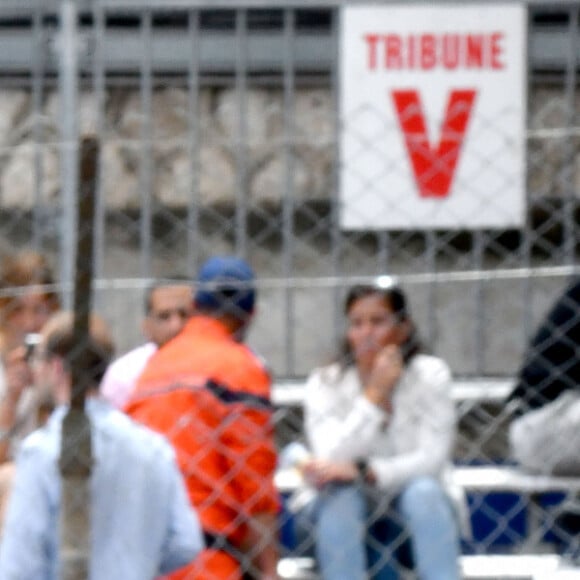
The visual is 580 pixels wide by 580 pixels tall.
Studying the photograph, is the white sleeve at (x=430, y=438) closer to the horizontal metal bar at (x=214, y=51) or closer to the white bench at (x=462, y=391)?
the white bench at (x=462, y=391)

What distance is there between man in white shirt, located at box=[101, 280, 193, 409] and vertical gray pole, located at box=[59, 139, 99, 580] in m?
1.50

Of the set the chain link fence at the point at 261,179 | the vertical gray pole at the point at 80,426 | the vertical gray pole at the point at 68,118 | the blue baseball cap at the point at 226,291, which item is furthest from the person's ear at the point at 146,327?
the vertical gray pole at the point at 80,426

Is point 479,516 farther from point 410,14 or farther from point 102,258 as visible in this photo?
point 410,14

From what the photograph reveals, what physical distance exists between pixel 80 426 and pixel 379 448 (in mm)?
1669

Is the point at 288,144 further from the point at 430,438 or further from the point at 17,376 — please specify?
the point at 17,376

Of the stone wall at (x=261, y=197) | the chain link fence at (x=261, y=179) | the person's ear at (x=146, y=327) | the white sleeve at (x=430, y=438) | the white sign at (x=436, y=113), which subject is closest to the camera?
the white sign at (x=436, y=113)

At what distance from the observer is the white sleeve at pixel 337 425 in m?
5.30

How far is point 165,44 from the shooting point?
5.67m

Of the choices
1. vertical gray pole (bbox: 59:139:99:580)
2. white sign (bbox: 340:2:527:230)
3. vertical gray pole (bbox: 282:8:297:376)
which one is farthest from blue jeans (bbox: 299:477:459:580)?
vertical gray pole (bbox: 59:139:99:580)

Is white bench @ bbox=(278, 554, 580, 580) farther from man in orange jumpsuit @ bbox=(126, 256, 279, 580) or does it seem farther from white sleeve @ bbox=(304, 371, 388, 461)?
man in orange jumpsuit @ bbox=(126, 256, 279, 580)

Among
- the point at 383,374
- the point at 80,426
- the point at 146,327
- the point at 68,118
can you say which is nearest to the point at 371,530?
the point at 383,374

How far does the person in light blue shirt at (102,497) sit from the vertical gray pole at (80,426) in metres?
0.02

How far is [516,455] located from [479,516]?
0.51m

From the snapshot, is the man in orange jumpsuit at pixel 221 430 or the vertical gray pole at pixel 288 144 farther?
the vertical gray pole at pixel 288 144
